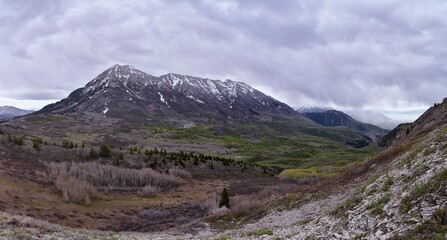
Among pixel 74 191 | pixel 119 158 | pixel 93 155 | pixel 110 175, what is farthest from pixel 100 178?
pixel 119 158

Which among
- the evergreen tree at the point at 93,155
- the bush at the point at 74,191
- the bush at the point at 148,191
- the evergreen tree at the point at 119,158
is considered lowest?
the bush at the point at 148,191

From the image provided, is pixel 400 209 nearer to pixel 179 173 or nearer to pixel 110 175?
pixel 110 175

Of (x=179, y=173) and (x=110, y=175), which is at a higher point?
(x=110, y=175)

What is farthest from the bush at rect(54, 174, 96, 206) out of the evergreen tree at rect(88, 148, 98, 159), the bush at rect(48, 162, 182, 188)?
the evergreen tree at rect(88, 148, 98, 159)

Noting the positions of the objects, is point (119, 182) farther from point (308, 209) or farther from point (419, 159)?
point (419, 159)

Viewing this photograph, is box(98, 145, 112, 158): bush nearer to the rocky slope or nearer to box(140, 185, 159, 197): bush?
box(140, 185, 159, 197): bush

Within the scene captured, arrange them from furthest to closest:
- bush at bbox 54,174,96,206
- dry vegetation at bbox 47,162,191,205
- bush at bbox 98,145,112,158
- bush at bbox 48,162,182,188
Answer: bush at bbox 98,145,112,158 → bush at bbox 48,162,182,188 → dry vegetation at bbox 47,162,191,205 → bush at bbox 54,174,96,206

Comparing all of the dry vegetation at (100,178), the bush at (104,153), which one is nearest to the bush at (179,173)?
the dry vegetation at (100,178)

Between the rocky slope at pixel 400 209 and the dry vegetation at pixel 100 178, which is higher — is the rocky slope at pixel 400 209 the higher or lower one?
the higher one

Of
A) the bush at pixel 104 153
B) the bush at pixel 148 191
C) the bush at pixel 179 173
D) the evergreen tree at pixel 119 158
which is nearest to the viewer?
the bush at pixel 148 191

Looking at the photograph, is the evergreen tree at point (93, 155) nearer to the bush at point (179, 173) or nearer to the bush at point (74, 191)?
the bush at point (179, 173)

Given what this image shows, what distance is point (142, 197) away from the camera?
219ft

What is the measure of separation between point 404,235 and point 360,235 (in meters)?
2.88

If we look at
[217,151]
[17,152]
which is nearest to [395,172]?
[17,152]
